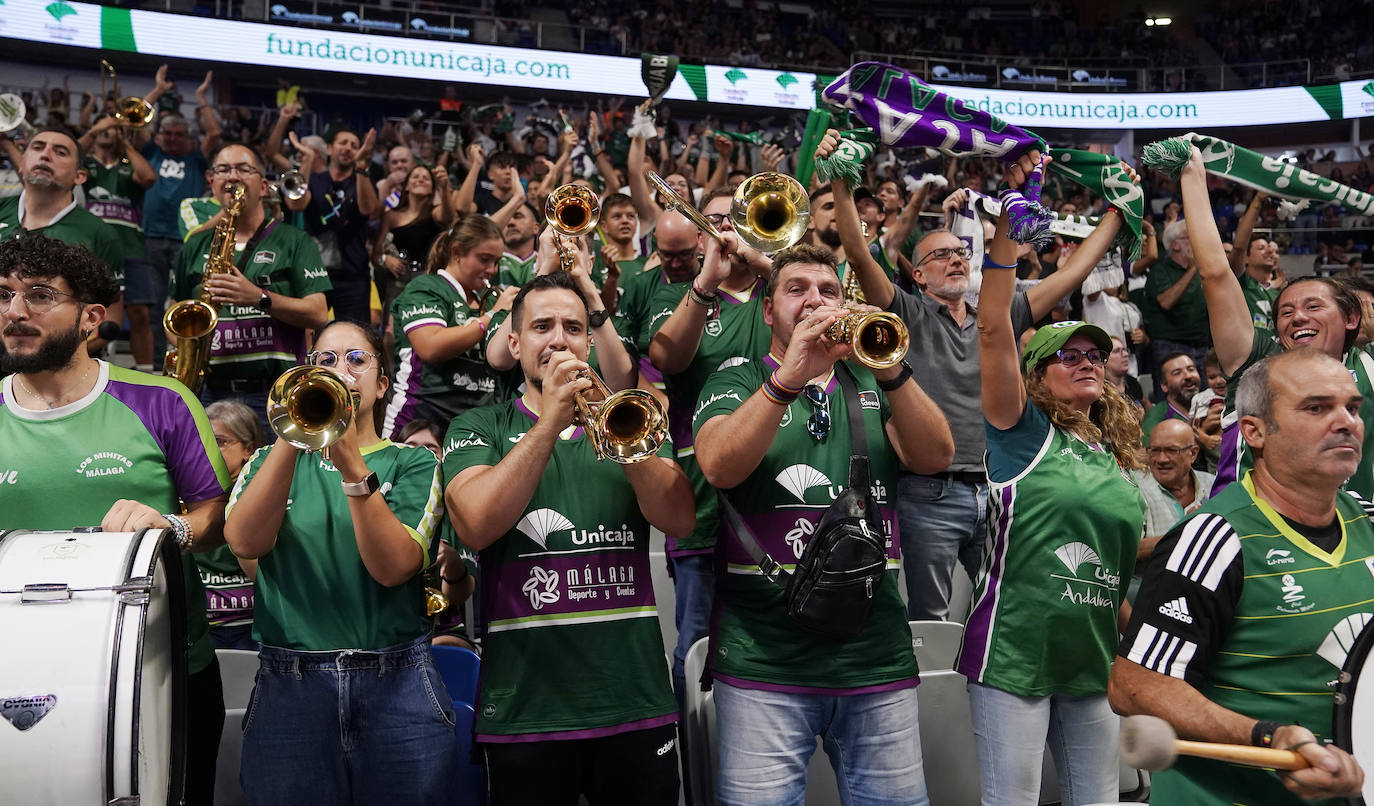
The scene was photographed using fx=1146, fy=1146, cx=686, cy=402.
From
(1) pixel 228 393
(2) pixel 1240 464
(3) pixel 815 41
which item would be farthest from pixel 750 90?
(2) pixel 1240 464

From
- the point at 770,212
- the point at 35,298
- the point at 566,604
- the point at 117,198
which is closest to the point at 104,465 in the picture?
the point at 35,298

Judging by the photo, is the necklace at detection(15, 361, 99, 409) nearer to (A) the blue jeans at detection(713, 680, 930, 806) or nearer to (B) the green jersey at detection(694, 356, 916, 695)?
(B) the green jersey at detection(694, 356, 916, 695)

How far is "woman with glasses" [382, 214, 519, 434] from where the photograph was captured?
5.12 metres

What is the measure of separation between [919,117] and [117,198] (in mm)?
5562

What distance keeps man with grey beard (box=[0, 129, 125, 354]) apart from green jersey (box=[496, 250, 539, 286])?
1875 mm

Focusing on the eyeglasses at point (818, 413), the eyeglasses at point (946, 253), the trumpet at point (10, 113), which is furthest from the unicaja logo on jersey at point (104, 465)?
the trumpet at point (10, 113)

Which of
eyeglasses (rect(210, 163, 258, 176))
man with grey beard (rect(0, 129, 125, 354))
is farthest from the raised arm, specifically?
man with grey beard (rect(0, 129, 125, 354))

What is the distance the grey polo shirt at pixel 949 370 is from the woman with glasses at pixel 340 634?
212 centimetres

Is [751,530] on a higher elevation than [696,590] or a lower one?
higher

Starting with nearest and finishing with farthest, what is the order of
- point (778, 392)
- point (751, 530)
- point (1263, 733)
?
point (1263, 733), point (778, 392), point (751, 530)

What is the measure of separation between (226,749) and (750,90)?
1917 centimetres

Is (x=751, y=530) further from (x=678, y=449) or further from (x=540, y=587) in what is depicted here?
(x=678, y=449)

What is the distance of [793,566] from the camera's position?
312 centimetres

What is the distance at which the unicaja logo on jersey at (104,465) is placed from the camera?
10.3ft
